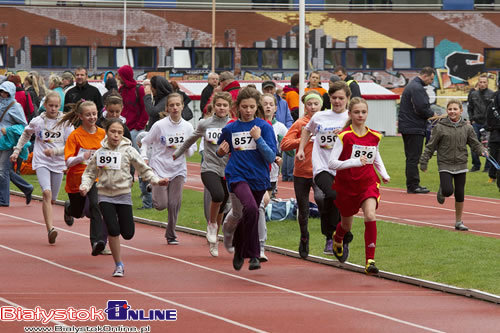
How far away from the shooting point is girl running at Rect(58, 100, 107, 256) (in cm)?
1249

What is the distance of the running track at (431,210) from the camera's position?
53.3 feet

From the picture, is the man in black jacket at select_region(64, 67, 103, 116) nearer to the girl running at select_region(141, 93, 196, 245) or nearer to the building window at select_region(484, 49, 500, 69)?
the girl running at select_region(141, 93, 196, 245)

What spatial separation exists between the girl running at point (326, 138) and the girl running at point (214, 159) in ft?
3.23

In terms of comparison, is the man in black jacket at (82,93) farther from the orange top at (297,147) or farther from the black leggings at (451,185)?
the orange top at (297,147)

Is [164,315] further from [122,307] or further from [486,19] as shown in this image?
[486,19]

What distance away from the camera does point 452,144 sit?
51.4 feet

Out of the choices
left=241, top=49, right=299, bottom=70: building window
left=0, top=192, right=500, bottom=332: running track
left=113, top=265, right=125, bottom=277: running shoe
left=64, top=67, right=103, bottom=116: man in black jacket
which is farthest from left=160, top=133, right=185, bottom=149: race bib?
left=241, top=49, right=299, bottom=70: building window

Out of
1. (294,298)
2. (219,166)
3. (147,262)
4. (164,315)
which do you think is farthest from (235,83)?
(164,315)

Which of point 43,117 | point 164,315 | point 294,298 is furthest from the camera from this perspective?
point 43,117

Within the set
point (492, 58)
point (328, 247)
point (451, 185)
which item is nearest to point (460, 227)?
point (451, 185)

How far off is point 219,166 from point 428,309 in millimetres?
4120

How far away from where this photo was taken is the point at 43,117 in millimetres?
14461

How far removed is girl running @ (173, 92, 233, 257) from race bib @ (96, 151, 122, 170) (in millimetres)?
1629

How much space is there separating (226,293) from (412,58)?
48672 mm
